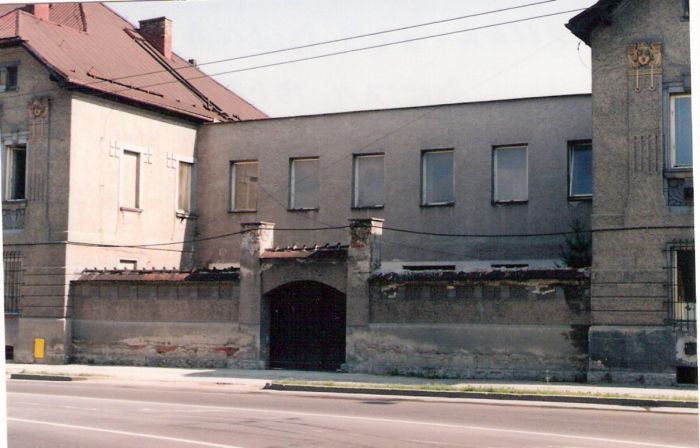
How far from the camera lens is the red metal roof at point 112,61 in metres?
26.9

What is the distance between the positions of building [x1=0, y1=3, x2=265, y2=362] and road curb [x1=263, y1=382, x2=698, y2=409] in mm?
9575

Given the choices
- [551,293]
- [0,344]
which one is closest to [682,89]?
[551,293]

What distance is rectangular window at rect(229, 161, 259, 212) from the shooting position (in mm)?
29609

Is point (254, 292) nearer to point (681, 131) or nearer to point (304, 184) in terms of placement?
point (304, 184)

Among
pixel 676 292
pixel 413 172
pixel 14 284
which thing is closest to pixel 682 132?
pixel 676 292

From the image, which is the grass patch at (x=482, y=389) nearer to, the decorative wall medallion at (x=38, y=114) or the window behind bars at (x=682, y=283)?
the window behind bars at (x=682, y=283)

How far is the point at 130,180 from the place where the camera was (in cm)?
2811

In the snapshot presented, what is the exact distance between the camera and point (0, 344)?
680 cm

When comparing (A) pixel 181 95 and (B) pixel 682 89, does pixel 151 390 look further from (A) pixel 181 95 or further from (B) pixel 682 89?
(A) pixel 181 95

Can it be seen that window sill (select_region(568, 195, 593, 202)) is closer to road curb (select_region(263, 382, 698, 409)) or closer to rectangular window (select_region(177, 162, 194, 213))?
road curb (select_region(263, 382, 698, 409))

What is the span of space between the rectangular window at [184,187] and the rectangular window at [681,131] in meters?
15.6

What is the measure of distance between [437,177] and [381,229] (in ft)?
16.6

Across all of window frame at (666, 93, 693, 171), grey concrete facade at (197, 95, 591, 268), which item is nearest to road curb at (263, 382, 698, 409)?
window frame at (666, 93, 693, 171)

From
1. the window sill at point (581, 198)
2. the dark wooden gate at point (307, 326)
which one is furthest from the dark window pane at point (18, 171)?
the window sill at point (581, 198)
